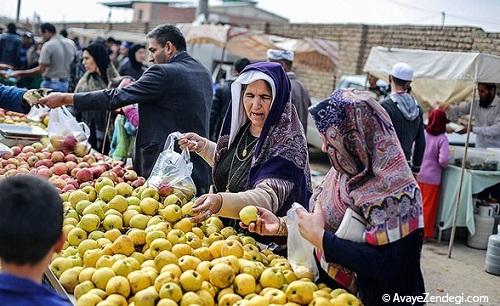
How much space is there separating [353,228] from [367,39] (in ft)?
45.8

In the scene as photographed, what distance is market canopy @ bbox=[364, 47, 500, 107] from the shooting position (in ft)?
20.4

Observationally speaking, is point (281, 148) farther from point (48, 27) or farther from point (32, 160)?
point (48, 27)

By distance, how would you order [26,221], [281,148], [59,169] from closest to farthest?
[26,221]
[281,148]
[59,169]

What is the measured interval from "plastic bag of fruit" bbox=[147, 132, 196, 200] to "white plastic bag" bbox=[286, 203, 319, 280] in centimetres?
105

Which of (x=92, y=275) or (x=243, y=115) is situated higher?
(x=243, y=115)

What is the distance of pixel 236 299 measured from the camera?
7.62 feet

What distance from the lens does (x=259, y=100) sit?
3305 millimetres

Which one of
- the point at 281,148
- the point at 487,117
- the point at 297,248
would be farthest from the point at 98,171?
the point at 487,117

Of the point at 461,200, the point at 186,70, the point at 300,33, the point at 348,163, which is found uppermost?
the point at 300,33

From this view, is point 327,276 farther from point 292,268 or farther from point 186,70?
point 186,70

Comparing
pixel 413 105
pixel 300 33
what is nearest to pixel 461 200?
pixel 413 105

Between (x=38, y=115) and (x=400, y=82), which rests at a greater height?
(x=400, y=82)

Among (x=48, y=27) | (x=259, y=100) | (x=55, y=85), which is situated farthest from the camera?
(x=48, y=27)

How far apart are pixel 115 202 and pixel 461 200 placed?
16.4ft
